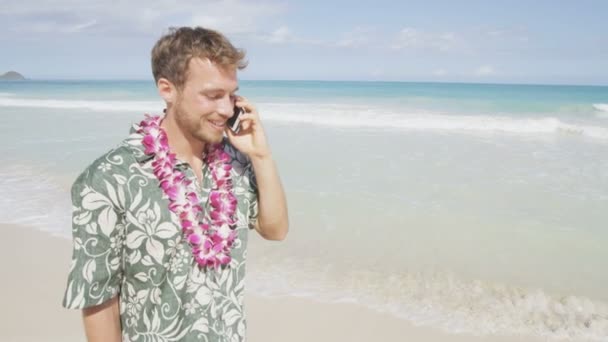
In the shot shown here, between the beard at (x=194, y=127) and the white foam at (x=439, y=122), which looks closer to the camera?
the beard at (x=194, y=127)

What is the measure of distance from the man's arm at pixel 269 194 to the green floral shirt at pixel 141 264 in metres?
0.22

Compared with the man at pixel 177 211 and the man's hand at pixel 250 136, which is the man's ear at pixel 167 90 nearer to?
the man at pixel 177 211

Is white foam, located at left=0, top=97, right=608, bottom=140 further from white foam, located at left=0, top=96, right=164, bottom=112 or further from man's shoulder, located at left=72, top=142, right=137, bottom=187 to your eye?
man's shoulder, located at left=72, top=142, right=137, bottom=187

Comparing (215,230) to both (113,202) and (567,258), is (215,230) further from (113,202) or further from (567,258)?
(567,258)

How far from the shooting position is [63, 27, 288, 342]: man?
1.53 meters

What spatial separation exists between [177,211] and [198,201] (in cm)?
12

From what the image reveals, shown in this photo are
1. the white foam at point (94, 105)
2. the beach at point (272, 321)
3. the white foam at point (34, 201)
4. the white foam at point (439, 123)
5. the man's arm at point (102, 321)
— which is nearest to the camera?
the man's arm at point (102, 321)

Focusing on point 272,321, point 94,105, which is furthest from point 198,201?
point 94,105

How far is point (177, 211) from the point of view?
5.54 feet

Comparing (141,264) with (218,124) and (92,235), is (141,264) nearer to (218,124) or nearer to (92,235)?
(92,235)

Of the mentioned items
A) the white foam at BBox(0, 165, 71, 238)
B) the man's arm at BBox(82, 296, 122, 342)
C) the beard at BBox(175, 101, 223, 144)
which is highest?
the beard at BBox(175, 101, 223, 144)

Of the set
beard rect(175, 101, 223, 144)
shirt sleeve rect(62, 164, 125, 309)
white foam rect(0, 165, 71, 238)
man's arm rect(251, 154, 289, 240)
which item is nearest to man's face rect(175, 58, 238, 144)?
beard rect(175, 101, 223, 144)

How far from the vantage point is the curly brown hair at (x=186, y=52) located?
1.77 m

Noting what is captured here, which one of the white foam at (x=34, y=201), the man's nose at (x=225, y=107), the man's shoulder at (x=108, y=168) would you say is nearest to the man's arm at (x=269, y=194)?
the man's nose at (x=225, y=107)
